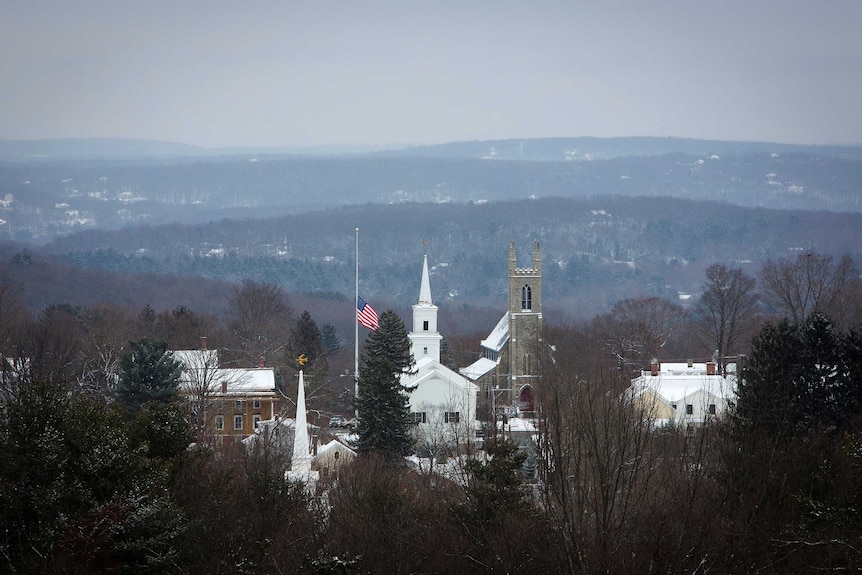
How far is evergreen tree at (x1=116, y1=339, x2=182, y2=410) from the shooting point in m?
59.7

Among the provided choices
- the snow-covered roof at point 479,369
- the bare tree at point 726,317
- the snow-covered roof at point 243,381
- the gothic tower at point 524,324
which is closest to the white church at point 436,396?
the snow-covered roof at point 243,381

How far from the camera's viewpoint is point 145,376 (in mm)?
60312

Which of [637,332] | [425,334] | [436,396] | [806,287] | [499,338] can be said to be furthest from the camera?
[806,287]

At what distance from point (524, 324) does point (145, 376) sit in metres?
35.7

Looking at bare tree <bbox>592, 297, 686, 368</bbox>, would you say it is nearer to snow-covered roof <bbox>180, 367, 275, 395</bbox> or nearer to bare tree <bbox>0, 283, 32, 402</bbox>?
snow-covered roof <bbox>180, 367, 275, 395</bbox>

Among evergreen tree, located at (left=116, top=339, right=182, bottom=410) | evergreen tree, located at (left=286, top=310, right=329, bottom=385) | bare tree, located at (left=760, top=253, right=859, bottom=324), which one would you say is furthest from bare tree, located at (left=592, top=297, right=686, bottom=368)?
evergreen tree, located at (left=116, top=339, right=182, bottom=410)

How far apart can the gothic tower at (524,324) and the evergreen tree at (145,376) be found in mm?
31463

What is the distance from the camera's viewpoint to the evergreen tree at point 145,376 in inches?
2350

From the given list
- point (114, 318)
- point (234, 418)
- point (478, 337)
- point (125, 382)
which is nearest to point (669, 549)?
point (125, 382)

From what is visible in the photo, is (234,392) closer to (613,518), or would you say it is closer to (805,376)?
(805,376)

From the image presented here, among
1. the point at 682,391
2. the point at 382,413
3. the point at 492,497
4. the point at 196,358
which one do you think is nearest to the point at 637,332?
the point at 682,391

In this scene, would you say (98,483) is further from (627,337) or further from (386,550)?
(627,337)

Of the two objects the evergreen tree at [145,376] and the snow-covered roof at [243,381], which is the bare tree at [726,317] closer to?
the snow-covered roof at [243,381]

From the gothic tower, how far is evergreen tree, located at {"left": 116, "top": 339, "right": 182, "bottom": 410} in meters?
31.5
